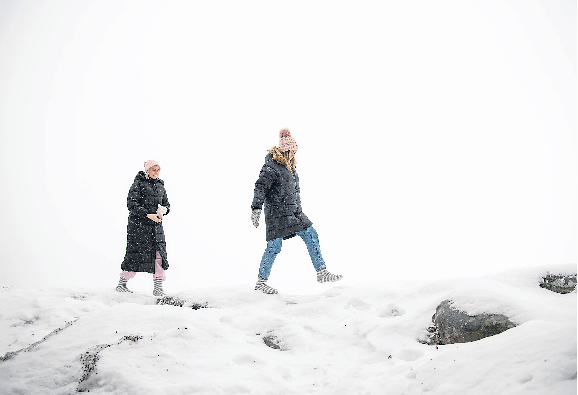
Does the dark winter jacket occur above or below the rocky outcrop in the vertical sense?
above

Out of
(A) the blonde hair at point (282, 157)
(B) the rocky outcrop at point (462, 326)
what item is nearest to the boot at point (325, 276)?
(A) the blonde hair at point (282, 157)

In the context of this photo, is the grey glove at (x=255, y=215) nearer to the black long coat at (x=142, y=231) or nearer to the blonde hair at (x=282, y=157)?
the blonde hair at (x=282, y=157)

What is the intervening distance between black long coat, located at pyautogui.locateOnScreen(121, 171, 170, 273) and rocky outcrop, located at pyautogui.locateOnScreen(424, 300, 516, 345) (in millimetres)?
5533

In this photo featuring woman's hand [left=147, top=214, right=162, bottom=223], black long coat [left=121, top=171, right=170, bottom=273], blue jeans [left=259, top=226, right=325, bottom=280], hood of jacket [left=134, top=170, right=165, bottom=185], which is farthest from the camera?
hood of jacket [left=134, top=170, right=165, bottom=185]

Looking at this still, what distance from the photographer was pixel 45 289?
6.46m

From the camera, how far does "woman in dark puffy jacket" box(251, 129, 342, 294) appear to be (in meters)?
6.56

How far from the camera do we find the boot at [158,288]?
717 cm

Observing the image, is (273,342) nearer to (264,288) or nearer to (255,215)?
(264,288)

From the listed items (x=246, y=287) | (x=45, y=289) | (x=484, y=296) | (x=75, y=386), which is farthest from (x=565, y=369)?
(x=45, y=289)

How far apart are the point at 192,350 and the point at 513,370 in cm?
Answer: 269

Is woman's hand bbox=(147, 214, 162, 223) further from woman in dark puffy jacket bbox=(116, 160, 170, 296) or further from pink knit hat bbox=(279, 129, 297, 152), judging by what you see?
pink knit hat bbox=(279, 129, 297, 152)

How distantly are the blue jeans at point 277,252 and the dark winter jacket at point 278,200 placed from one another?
0.44ft

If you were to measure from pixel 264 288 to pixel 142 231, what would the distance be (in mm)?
2875

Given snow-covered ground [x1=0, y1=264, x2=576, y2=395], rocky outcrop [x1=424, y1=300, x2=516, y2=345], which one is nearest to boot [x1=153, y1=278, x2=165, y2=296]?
snow-covered ground [x1=0, y1=264, x2=576, y2=395]
